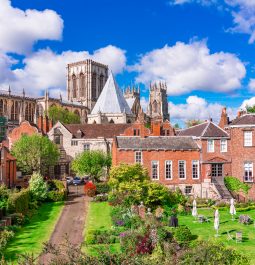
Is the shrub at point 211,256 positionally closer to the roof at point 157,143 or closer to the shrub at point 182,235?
the shrub at point 182,235

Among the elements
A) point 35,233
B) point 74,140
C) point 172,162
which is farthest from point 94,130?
point 35,233

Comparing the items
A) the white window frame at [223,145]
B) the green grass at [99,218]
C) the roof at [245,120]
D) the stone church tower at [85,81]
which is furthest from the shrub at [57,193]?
the stone church tower at [85,81]

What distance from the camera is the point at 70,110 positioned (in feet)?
424

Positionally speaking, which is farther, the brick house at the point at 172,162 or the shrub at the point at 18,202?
the brick house at the point at 172,162

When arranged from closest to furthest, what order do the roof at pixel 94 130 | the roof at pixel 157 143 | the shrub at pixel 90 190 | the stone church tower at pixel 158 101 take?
the roof at pixel 157 143 < the shrub at pixel 90 190 < the roof at pixel 94 130 < the stone church tower at pixel 158 101

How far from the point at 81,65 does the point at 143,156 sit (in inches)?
4282

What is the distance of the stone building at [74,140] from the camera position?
63688 mm

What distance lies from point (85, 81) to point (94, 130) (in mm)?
82657

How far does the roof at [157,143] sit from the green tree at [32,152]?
13020 millimetres

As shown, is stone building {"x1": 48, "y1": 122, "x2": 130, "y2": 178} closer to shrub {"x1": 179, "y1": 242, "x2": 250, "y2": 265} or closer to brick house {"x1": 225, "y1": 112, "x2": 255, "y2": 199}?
brick house {"x1": 225, "y1": 112, "x2": 255, "y2": 199}

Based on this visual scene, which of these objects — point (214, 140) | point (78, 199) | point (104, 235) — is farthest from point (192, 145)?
point (104, 235)

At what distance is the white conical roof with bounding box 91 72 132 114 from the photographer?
86000 millimetres

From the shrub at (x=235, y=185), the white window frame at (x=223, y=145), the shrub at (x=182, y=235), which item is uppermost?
the white window frame at (x=223, y=145)

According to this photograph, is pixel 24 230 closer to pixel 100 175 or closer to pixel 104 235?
pixel 104 235
